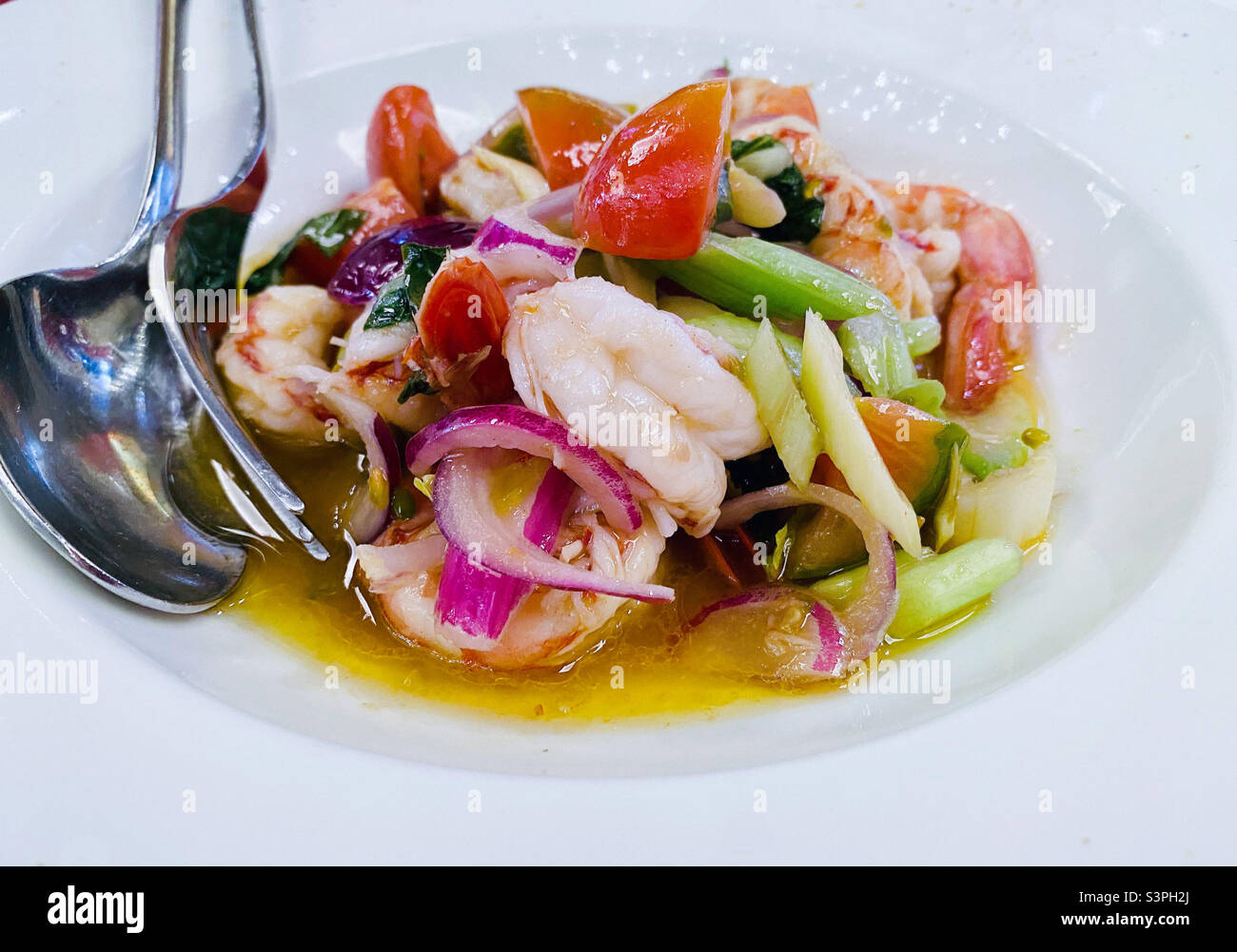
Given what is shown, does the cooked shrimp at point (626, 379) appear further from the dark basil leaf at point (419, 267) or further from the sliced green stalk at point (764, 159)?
the sliced green stalk at point (764, 159)

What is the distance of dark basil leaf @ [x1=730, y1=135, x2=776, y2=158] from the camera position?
246cm

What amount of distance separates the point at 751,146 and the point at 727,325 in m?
0.63

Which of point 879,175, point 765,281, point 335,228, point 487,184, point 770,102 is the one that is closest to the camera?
point 765,281

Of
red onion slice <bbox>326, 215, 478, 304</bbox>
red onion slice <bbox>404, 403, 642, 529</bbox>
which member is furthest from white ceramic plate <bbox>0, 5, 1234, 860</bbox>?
red onion slice <bbox>326, 215, 478, 304</bbox>

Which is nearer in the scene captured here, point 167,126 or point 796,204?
point 796,204

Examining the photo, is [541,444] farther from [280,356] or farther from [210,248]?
[210,248]

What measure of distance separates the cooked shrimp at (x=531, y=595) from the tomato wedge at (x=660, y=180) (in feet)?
1.95

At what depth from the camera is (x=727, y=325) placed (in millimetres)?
2135

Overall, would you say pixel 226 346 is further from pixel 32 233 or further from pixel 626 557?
pixel 626 557

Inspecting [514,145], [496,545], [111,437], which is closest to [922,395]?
[496,545]

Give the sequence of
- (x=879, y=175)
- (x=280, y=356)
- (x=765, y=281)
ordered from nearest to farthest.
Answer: (x=765, y=281)
(x=280, y=356)
(x=879, y=175)

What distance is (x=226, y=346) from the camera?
7.89ft

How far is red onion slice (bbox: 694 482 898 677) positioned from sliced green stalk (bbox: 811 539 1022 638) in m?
0.07

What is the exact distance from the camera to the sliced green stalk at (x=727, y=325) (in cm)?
209
